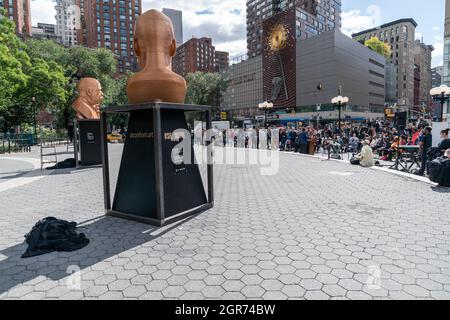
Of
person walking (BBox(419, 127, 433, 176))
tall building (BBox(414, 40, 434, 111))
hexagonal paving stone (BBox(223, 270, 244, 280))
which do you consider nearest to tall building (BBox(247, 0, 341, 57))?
tall building (BBox(414, 40, 434, 111))

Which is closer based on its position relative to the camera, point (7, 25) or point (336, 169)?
point (336, 169)

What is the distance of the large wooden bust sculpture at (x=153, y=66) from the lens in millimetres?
5707

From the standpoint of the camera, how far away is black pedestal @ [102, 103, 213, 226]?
5621 mm

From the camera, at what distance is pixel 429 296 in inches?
123

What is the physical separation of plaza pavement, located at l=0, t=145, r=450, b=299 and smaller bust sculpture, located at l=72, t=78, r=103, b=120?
332 inches

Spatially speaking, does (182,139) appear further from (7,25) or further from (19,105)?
(19,105)

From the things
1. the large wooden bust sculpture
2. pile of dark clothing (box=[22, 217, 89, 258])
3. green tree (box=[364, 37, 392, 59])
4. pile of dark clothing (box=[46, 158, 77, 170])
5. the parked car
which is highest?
green tree (box=[364, 37, 392, 59])

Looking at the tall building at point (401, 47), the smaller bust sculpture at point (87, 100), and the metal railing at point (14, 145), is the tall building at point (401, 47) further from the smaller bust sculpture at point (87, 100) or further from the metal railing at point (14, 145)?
the smaller bust sculpture at point (87, 100)

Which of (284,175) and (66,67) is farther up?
(66,67)

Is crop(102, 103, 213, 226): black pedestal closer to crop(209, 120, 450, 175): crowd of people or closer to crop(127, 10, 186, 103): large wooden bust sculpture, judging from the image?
crop(127, 10, 186, 103): large wooden bust sculpture

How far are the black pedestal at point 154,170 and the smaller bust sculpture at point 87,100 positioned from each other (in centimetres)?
1037

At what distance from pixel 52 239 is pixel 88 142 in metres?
11.1

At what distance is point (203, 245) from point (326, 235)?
6.92 ft
